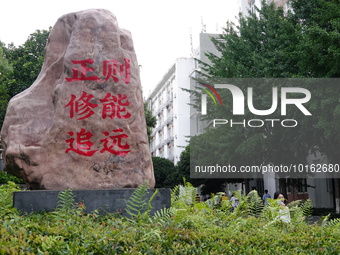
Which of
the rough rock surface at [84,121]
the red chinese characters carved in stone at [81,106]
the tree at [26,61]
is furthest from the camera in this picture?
the tree at [26,61]

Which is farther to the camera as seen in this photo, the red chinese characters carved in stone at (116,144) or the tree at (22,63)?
the tree at (22,63)

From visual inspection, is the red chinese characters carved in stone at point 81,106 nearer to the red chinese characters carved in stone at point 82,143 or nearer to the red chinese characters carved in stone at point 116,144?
the red chinese characters carved in stone at point 82,143

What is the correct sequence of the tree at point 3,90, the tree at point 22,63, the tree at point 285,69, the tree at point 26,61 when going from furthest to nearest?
the tree at point 26,61 → the tree at point 22,63 → the tree at point 3,90 → the tree at point 285,69

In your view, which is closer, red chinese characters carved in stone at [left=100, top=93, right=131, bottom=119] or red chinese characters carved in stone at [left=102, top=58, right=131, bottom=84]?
red chinese characters carved in stone at [left=100, top=93, right=131, bottom=119]

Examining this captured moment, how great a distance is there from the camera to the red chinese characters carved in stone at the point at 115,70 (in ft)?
23.3

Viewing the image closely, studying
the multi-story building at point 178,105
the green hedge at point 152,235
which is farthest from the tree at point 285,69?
the multi-story building at point 178,105

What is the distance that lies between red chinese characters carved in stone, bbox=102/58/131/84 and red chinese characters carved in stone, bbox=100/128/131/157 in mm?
740

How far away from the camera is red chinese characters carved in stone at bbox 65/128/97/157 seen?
22.5ft

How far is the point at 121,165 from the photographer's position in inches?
273

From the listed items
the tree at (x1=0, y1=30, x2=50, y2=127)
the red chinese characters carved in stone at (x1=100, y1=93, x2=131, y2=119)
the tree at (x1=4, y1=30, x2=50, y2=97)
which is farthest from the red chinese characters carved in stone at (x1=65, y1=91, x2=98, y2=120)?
the tree at (x1=4, y1=30, x2=50, y2=97)

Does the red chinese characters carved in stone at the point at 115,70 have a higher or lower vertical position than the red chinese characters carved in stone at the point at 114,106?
higher

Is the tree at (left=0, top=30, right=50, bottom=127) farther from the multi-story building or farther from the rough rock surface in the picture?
the rough rock surface

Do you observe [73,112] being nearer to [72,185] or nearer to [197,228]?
[72,185]

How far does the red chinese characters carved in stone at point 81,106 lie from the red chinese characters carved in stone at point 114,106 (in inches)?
6.4
